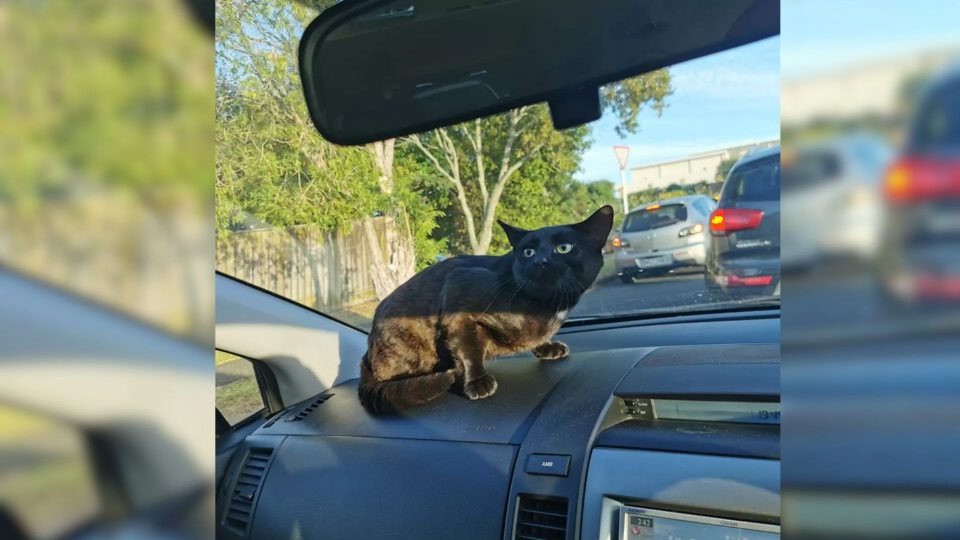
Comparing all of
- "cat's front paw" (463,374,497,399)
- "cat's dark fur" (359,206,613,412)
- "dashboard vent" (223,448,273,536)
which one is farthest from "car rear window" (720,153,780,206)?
"dashboard vent" (223,448,273,536)

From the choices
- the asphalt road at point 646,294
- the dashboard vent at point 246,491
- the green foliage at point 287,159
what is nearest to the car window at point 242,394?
the dashboard vent at point 246,491

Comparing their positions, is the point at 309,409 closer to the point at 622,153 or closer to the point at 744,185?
the point at 622,153

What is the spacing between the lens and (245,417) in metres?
2.87

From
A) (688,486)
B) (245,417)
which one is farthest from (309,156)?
(688,486)

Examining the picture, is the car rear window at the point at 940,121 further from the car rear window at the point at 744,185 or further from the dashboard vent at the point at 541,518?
the dashboard vent at the point at 541,518

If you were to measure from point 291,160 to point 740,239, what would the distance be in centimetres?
158

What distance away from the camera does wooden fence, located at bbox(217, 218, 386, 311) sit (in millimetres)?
2580

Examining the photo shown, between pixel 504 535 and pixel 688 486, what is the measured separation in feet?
1.85

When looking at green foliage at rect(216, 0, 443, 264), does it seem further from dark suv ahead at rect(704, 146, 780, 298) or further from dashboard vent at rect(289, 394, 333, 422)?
dark suv ahead at rect(704, 146, 780, 298)

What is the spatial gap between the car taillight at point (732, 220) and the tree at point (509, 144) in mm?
392

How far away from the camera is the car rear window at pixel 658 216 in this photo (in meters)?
2.46

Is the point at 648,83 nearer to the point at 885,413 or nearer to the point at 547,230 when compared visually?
the point at 547,230

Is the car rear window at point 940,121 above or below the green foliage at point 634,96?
below

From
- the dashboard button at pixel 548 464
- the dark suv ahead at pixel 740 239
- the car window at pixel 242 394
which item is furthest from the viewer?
the car window at pixel 242 394
